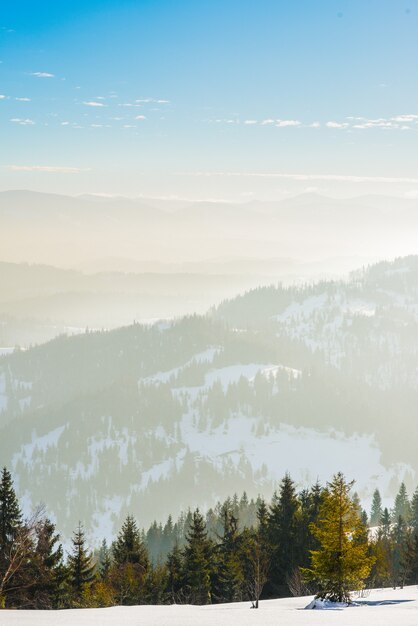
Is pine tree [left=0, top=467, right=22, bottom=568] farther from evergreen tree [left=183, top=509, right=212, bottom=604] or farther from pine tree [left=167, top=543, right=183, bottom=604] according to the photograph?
Answer: pine tree [left=167, top=543, right=183, bottom=604]

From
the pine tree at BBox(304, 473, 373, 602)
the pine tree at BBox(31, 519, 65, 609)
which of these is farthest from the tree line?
the pine tree at BBox(304, 473, 373, 602)

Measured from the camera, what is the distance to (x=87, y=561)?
186 ft

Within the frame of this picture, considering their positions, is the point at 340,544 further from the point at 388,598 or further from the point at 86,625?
the point at 86,625

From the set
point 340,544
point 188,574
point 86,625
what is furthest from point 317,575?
point 188,574

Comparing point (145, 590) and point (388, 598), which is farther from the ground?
point (388, 598)

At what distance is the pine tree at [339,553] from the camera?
33250 mm

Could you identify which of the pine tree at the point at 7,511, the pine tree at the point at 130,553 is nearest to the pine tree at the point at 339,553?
the pine tree at the point at 7,511

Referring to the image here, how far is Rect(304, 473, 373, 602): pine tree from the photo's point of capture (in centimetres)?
3325

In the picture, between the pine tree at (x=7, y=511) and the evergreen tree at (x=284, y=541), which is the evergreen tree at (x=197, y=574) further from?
the pine tree at (x=7, y=511)

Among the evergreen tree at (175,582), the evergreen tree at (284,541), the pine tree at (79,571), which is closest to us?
the pine tree at (79,571)

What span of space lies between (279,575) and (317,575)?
3118 centimetres

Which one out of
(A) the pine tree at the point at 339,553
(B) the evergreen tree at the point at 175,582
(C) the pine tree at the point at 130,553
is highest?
(A) the pine tree at the point at 339,553

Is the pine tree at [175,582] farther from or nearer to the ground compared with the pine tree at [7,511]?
nearer to the ground

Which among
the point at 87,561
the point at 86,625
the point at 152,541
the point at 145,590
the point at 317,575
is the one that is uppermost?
the point at 86,625
